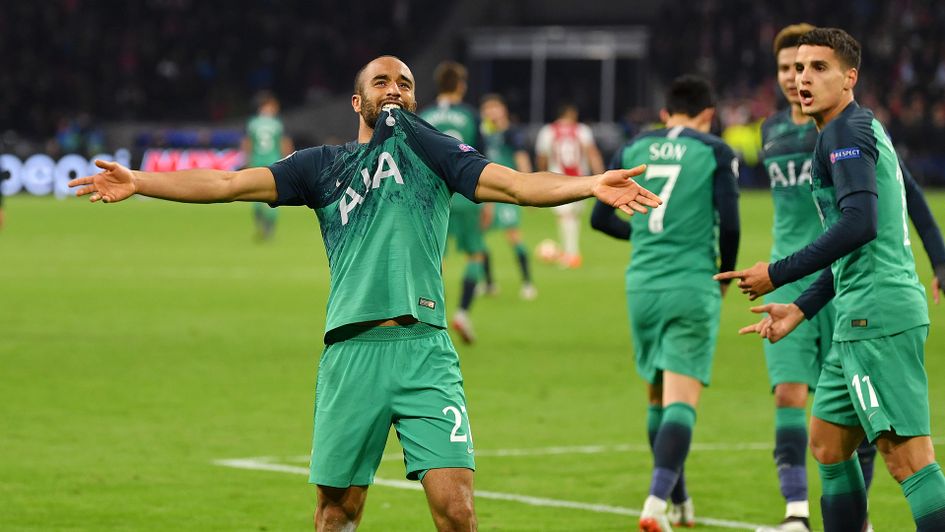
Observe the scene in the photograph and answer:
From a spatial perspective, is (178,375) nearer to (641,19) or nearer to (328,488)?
(328,488)

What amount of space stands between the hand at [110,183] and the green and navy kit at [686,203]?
3.03 metres

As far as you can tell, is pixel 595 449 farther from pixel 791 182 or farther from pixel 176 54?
pixel 176 54

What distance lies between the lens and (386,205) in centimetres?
539

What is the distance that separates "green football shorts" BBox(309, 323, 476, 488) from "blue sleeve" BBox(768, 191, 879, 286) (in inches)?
52.7

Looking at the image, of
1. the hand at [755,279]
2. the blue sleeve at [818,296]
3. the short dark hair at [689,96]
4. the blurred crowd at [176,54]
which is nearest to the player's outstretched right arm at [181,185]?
the hand at [755,279]

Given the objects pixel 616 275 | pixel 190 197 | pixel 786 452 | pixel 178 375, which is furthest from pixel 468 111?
pixel 190 197

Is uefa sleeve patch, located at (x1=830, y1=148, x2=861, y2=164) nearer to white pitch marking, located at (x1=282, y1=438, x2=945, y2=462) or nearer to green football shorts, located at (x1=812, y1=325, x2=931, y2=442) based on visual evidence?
green football shorts, located at (x1=812, y1=325, x2=931, y2=442)

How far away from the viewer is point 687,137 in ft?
24.9

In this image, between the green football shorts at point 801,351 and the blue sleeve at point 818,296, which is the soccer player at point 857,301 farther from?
the green football shorts at point 801,351

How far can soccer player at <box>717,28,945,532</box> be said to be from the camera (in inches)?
217

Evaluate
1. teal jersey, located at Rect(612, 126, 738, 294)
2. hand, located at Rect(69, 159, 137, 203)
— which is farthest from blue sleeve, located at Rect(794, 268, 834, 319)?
hand, located at Rect(69, 159, 137, 203)

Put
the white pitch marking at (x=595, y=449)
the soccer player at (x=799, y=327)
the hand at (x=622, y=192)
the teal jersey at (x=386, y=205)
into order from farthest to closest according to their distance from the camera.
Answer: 1. the white pitch marking at (x=595, y=449)
2. the soccer player at (x=799, y=327)
3. the teal jersey at (x=386, y=205)
4. the hand at (x=622, y=192)

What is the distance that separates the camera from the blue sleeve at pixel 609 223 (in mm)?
Result: 7758

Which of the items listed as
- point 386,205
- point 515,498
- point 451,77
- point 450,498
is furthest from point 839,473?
point 451,77
